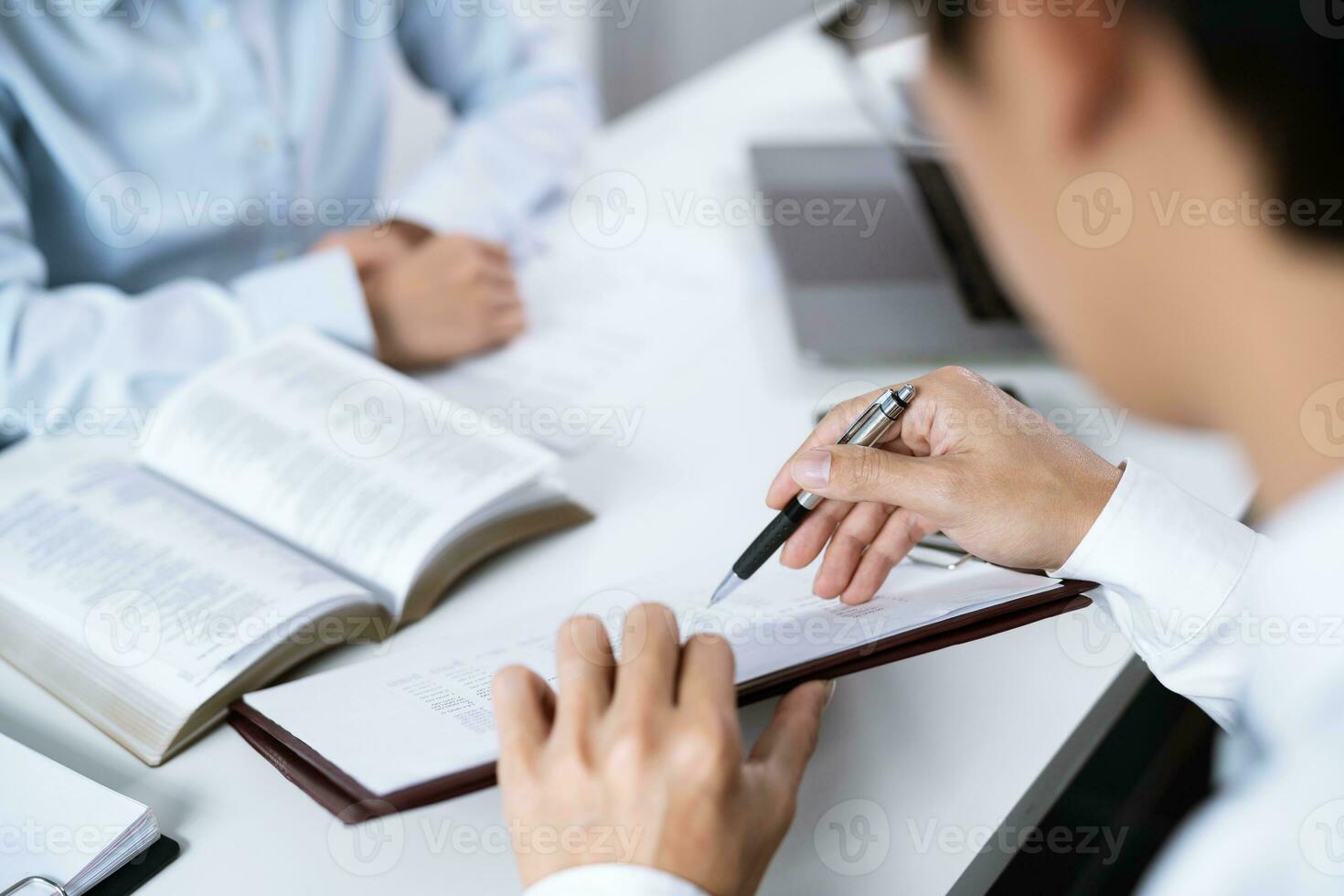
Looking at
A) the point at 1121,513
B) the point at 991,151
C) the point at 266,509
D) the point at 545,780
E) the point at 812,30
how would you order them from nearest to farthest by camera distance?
the point at 991,151
the point at 545,780
the point at 1121,513
the point at 266,509
the point at 812,30

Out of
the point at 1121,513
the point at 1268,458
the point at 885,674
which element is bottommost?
the point at 885,674

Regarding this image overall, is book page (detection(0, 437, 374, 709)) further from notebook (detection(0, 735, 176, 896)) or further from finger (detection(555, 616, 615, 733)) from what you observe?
finger (detection(555, 616, 615, 733))

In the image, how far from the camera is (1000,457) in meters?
0.66

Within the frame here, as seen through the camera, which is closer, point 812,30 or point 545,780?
point 545,780

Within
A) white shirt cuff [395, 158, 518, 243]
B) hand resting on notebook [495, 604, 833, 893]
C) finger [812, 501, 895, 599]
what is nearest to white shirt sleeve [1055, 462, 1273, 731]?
finger [812, 501, 895, 599]

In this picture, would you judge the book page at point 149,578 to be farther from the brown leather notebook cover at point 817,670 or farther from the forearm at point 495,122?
the forearm at point 495,122

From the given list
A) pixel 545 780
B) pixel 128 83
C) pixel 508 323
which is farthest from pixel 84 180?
pixel 545 780

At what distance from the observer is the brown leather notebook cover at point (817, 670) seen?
1.72ft

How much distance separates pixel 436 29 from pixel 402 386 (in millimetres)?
716

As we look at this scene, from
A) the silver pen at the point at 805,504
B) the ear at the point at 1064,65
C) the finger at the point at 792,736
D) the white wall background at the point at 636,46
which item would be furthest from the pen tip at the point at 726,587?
the white wall background at the point at 636,46

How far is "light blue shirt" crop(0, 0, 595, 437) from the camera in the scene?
976 millimetres

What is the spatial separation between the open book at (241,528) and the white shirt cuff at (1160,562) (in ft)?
1.23

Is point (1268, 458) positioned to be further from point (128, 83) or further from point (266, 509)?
point (128, 83)

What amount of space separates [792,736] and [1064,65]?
381 millimetres
